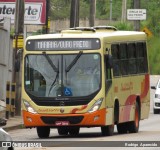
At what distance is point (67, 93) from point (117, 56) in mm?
Answer: 2356

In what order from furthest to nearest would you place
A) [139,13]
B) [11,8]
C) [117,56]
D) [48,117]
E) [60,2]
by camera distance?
[60,2], [139,13], [11,8], [117,56], [48,117]

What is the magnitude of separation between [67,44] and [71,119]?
210 centimetres

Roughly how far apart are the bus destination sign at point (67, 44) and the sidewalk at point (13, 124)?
420 centimetres

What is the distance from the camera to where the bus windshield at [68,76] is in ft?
87.7

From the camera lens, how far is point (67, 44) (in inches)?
1065

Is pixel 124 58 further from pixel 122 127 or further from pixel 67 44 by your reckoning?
pixel 67 44

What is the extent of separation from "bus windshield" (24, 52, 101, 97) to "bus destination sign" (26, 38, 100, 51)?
0.22 m

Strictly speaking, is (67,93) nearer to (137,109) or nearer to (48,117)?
(48,117)

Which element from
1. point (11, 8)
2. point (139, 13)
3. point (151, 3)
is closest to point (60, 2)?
point (151, 3)

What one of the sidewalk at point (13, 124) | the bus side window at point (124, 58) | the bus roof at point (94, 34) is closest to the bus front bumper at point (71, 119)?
the bus roof at point (94, 34)

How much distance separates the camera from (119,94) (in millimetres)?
28344

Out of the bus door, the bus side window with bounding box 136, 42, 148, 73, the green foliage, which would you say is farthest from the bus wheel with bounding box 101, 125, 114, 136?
the green foliage

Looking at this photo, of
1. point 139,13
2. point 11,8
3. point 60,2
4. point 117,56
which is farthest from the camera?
point 60,2

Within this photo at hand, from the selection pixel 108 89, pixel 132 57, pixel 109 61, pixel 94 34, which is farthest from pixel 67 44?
pixel 132 57
